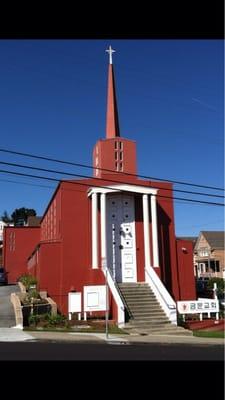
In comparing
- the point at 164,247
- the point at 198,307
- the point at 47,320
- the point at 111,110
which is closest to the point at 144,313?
the point at 198,307

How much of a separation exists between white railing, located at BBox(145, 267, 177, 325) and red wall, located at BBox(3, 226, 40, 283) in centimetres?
2436

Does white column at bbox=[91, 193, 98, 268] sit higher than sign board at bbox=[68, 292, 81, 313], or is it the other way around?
white column at bbox=[91, 193, 98, 268]

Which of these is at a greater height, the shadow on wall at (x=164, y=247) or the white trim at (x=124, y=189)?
the white trim at (x=124, y=189)

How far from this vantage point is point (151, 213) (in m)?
27.0

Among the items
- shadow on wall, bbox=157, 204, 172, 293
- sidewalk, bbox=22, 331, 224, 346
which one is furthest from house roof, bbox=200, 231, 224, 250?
sidewalk, bbox=22, 331, 224, 346

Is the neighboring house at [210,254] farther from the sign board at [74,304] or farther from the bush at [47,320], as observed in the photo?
the bush at [47,320]

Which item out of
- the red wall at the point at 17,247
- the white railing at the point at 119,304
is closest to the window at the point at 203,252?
the red wall at the point at 17,247

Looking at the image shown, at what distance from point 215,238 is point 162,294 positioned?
51952mm

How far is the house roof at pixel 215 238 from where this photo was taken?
72.6 metres

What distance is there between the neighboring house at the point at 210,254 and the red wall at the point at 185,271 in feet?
138

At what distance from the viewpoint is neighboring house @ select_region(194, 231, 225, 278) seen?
7144 cm

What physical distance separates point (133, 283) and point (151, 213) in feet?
11.7

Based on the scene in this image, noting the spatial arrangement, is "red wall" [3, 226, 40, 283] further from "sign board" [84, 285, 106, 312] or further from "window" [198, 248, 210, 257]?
"window" [198, 248, 210, 257]

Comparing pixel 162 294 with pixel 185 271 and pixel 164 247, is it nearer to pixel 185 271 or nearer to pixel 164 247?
pixel 164 247
